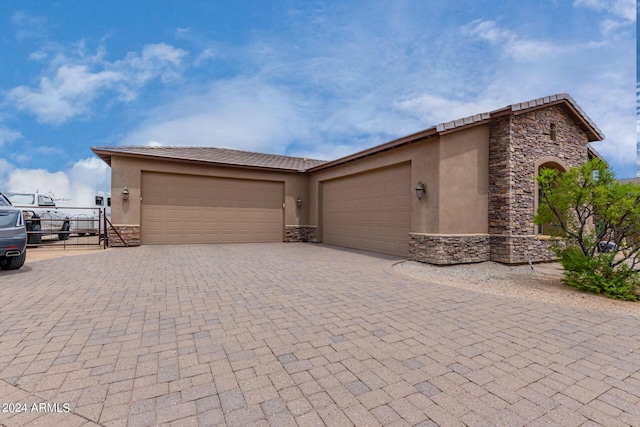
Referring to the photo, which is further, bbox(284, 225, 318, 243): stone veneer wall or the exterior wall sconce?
bbox(284, 225, 318, 243): stone veneer wall

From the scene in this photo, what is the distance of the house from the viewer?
7.97m

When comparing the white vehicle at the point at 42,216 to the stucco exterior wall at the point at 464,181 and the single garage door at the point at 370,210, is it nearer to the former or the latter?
the single garage door at the point at 370,210

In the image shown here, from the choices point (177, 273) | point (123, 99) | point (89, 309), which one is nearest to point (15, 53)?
point (123, 99)

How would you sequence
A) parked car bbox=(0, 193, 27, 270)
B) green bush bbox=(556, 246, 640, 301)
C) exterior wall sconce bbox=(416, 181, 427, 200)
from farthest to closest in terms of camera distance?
exterior wall sconce bbox=(416, 181, 427, 200), parked car bbox=(0, 193, 27, 270), green bush bbox=(556, 246, 640, 301)

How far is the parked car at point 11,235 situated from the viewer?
5855 mm

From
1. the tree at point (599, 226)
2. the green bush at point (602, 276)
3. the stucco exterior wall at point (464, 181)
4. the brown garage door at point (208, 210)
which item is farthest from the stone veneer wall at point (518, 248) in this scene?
the brown garage door at point (208, 210)

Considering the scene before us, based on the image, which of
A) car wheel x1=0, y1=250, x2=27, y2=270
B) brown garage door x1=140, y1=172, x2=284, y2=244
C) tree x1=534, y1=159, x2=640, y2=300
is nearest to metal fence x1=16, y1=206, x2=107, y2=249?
brown garage door x1=140, y1=172, x2=284, y2=244

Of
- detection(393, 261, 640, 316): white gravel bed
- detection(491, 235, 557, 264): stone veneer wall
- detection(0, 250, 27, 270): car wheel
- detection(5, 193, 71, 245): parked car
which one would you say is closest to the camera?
detection(393, 261, 640, 316): white gravel bed

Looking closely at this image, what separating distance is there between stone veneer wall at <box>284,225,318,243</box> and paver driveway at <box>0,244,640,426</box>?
834 centimetres

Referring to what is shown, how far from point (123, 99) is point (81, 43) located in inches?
106

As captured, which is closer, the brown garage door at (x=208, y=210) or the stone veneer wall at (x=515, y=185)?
the stone veneer wall at (x=515, y=185)

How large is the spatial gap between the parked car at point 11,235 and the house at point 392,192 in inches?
179

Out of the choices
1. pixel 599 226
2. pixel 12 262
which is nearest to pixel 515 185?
pixel 599 226

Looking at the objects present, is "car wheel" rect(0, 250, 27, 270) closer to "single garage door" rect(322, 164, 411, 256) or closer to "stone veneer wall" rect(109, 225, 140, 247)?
"stone veneer wall" rect(109, 225, 140, 247)
